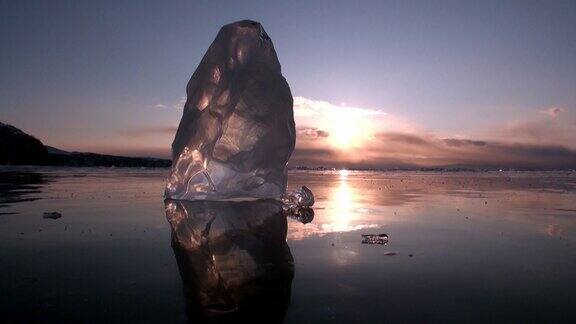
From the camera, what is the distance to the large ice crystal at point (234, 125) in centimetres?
1466

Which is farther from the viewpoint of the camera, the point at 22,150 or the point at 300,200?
the point at 22,150

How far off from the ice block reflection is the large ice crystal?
3.89 meters

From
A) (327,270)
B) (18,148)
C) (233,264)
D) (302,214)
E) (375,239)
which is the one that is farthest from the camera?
(18,148)

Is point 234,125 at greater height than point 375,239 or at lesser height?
greater

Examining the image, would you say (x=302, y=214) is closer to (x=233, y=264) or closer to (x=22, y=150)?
(x=233, y=264)

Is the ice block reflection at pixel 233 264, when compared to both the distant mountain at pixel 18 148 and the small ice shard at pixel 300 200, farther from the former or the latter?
the distant mountain at pixel 18 148

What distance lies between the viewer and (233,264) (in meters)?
5.73


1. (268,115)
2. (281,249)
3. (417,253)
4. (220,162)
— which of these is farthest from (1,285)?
(268,115)

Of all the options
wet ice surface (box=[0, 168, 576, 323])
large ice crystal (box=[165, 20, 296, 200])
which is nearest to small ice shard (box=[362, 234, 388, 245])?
wet ice surface (box=[0, 168, 576, 323])

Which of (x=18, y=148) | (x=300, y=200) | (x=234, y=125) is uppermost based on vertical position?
(x=18, y=148)

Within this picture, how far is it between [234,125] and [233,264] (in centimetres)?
960

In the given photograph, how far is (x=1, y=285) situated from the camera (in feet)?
14.7

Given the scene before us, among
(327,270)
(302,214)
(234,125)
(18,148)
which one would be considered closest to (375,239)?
(327,270)

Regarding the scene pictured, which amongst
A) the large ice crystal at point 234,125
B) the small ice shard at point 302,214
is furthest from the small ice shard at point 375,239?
the large ice crystal at point 234,125
